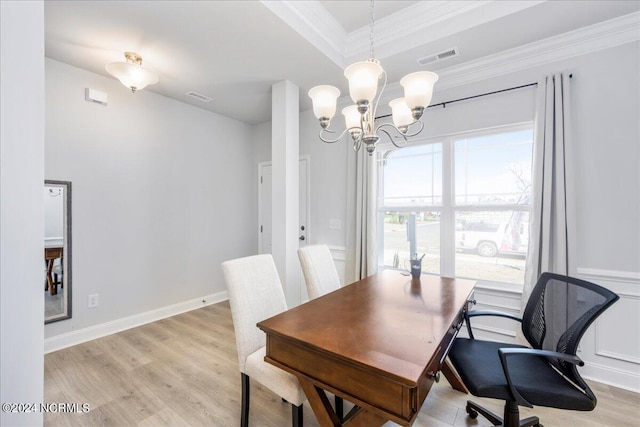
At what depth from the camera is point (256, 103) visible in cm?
363

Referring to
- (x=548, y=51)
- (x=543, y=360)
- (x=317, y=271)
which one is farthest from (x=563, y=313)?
(x=548, y=51)

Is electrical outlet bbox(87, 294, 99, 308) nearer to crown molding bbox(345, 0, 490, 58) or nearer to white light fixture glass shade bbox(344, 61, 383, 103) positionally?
white light fixture glass shade bbox(344, 61, 383, 103)

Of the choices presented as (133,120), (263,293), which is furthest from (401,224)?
(133,120)

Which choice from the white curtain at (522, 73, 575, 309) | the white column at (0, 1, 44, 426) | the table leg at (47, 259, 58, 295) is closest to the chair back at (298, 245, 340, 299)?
the white column at (0, 1, 44, 426)

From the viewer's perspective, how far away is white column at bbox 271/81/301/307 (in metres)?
3.04

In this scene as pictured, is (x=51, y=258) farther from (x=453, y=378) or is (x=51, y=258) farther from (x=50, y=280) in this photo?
(x=453, y=378)

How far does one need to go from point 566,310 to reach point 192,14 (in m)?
3.06

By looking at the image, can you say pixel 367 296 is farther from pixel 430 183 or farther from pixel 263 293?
pixel 430 183

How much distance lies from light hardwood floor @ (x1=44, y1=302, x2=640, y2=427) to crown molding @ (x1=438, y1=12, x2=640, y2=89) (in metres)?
2.71

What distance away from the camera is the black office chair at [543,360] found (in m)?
1.25

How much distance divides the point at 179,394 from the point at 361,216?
235 centimetres

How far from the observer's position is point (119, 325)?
301 centimetres

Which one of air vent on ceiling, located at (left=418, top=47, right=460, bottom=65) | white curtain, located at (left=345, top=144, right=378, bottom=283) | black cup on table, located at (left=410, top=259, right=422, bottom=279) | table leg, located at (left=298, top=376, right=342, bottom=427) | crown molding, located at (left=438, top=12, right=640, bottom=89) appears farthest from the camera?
white curtain, located at (left=345, top=144, right=378, bottom=283)

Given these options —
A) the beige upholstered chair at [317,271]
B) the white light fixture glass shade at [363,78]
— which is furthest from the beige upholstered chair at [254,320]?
the white light fixture glass shade at [363,78]
